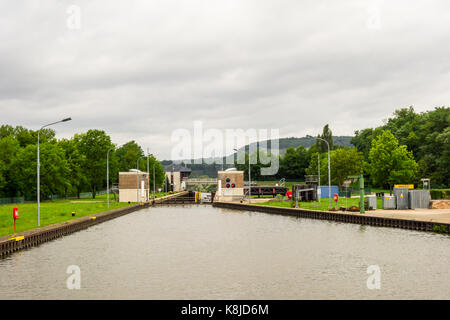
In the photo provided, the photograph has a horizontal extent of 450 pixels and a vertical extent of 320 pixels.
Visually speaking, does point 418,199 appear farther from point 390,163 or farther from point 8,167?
point 8,167

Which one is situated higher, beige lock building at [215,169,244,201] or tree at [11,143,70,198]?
tree at [11,143,70,198]

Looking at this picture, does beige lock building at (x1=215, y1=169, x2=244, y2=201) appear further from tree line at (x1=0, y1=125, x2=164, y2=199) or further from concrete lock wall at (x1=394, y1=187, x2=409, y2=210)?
concrete lock wall at (x1=394, y1=187, x2=409, y2=210)

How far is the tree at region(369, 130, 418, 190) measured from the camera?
91394mm

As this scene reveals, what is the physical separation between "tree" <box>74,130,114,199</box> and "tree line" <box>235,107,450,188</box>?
159ft

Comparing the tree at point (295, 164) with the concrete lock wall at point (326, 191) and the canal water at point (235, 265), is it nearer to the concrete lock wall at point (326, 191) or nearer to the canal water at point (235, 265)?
the concrete lock wall at point (326, 191)

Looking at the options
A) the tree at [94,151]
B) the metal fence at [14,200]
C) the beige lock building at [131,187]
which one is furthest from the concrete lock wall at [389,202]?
the metal fence at [14,200]

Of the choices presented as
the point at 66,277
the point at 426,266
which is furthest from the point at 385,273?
the point at 66,277

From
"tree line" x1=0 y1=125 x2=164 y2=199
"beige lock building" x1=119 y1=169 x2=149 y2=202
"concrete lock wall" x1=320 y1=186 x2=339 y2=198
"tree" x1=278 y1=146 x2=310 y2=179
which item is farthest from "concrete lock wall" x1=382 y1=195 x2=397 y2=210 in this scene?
"tree" x1=278 y1=146 x2=310 y2=179

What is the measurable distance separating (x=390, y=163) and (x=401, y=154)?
267 cm

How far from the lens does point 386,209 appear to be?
63750 mm

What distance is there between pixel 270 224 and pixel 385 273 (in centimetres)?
3039

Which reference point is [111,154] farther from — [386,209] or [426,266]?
[426,266]

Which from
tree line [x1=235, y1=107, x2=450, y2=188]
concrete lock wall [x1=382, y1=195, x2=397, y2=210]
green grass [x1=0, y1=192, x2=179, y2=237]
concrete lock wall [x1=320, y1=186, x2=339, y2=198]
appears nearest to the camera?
green grass [x1=0, y1=192, x2=179, y2=237]

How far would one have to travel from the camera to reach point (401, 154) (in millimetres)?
92438
